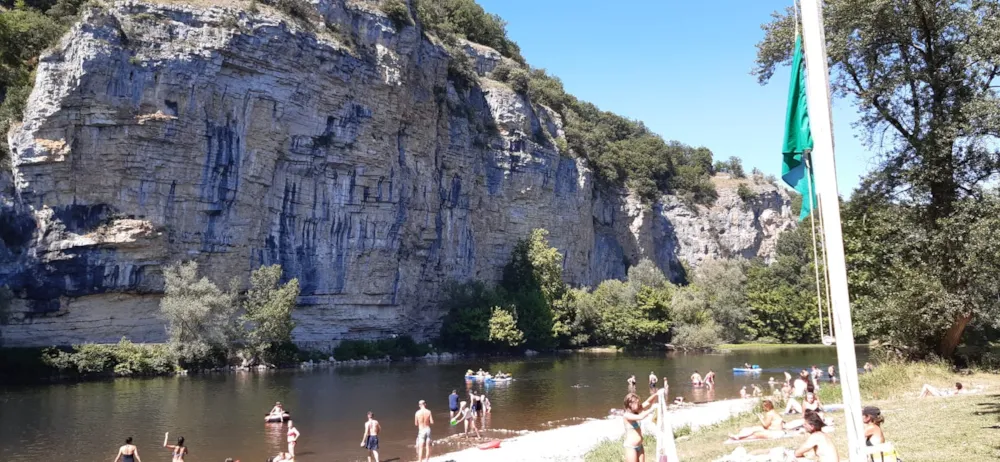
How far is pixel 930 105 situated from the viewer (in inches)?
691

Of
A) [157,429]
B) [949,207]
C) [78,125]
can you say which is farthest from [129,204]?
[949,207]

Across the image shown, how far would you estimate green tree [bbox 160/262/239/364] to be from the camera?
43406 millimetres

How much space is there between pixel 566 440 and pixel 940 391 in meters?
9.71

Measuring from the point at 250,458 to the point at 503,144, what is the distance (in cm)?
5724

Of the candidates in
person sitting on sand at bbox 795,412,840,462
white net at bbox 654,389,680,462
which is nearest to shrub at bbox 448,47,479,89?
white net at bbox 654,389,680,462

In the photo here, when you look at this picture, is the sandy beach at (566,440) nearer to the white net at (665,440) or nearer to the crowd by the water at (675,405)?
the crowd by the water at (675,405)

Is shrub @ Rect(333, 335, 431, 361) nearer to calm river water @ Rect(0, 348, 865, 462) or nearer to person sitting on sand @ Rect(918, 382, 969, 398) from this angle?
calm river water @ Rect(0, 348, 865, 462)

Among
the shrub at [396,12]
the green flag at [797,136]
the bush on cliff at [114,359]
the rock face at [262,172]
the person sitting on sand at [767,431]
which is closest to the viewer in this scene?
the green flag at [797,136]

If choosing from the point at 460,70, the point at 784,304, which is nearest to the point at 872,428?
the point at 784,304

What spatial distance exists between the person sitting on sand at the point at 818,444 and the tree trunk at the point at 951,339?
1342cm

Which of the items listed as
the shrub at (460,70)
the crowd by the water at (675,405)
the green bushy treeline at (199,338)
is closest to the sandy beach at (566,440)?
the crowd by the water at (675,405)

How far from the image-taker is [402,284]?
206 ft

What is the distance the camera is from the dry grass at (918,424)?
34.0 feet

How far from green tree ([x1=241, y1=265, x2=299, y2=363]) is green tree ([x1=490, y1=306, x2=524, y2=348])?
17.5 metres
